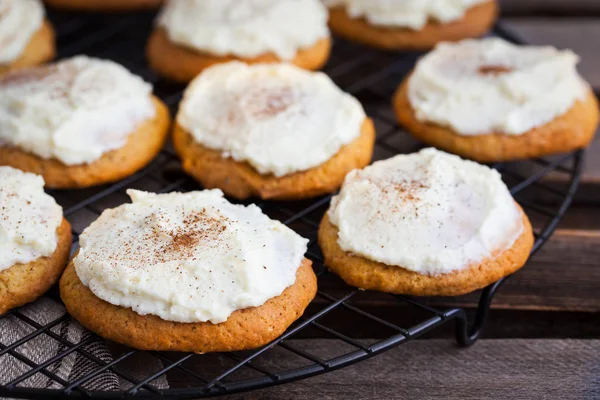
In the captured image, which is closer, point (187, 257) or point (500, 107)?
point (187, 257)

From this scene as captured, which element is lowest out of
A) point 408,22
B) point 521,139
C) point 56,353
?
point 56,353

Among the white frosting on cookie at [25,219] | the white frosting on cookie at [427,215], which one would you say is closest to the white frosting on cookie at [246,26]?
the white frosting on cookie at [427,215]

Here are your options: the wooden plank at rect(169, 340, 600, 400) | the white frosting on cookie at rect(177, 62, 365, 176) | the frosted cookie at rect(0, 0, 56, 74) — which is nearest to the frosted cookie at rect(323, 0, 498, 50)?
the white frosting on cookie at rect(177, 62, 365, 176)

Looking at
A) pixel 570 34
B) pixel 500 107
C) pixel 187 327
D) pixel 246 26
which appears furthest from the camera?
pixel 570 34

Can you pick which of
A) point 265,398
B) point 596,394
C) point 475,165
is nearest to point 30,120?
point 265,398

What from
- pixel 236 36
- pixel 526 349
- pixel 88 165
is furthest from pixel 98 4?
pixel 526 349

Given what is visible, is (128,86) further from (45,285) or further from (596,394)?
(596,394)

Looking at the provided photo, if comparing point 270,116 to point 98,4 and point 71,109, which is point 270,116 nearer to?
point 71,109
